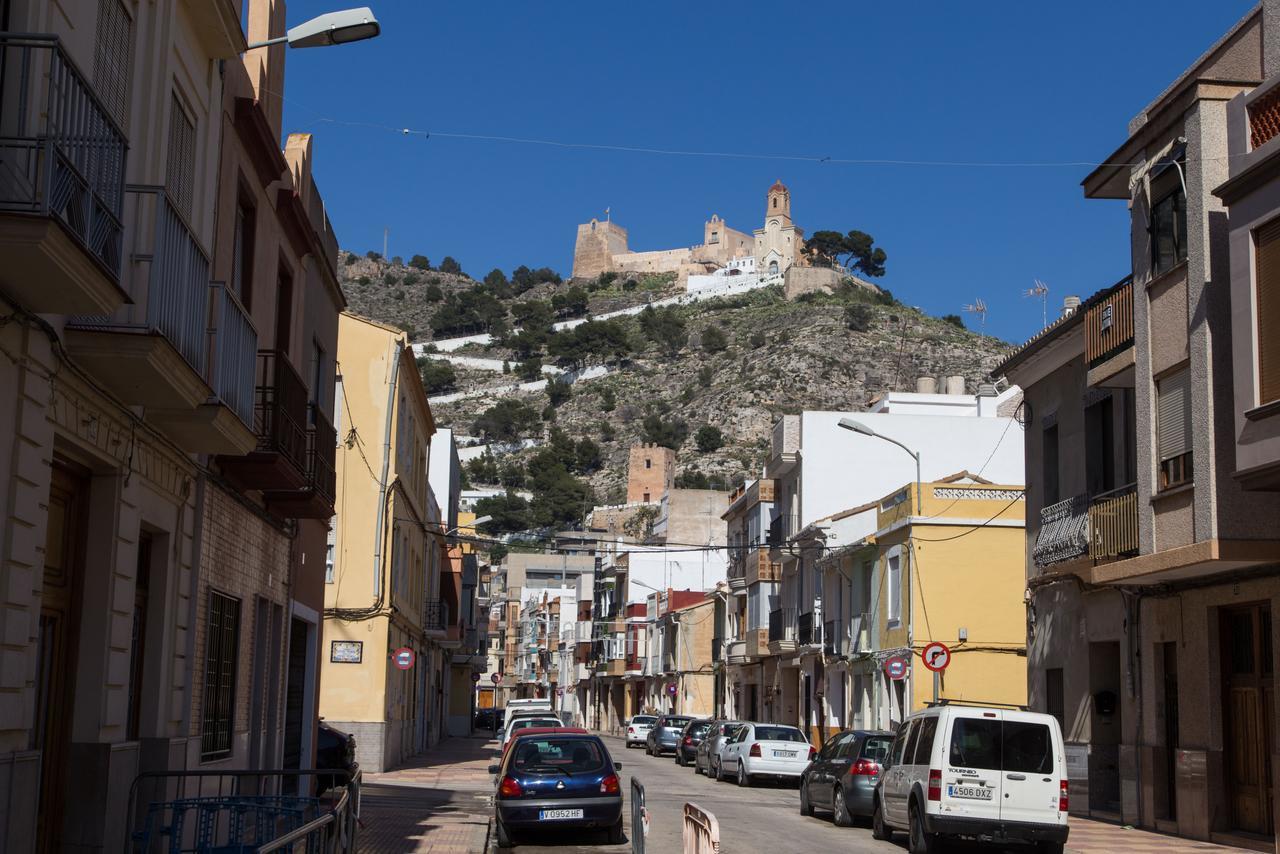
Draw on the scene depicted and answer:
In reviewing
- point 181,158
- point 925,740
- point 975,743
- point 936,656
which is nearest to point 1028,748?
point 975,743

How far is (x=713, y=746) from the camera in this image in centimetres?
3584

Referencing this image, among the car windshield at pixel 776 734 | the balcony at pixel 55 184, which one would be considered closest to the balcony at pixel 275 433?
the balcony at pixel 55 184

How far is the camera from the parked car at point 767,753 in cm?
3250

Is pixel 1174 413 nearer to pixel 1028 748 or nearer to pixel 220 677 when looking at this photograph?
pixel 1028 748

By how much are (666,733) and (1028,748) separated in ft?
107

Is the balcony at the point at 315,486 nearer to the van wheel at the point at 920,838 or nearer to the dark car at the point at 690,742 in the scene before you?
the van wheel at the point at 920,838

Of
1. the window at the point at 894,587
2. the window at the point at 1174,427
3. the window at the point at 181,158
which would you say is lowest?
the window at the point at 894,587

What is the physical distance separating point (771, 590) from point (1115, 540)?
30.8 meters

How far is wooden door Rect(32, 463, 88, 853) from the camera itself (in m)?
10.3

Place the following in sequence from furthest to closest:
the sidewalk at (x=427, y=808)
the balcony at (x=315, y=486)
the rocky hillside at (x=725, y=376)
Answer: the rocky hillside at (x=725, y=376) → the sidewalk at (x=427, y=808) → the balcony at (x=315, y=486)

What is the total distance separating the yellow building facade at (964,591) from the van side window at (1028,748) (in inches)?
696

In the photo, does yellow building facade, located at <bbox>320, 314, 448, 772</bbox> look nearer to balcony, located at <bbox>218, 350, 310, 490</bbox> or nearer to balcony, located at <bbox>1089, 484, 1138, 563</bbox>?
balcony, located at <bbox>218, 350, 310, 490</bbox>

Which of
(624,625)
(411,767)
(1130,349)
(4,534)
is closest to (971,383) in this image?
(624,625)

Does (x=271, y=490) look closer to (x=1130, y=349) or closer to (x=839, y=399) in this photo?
(x=1130, y=349)
